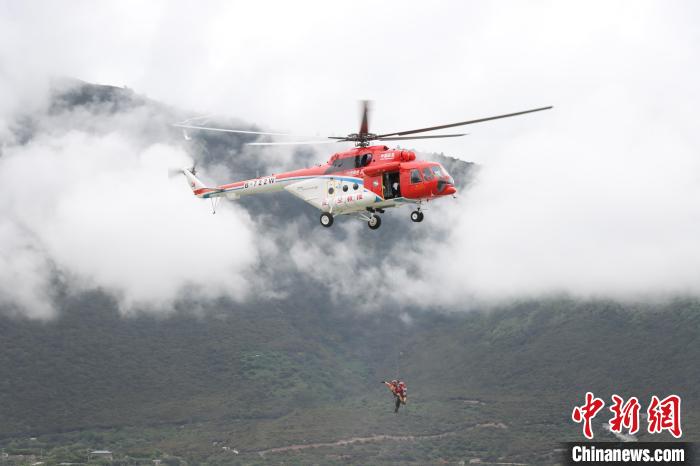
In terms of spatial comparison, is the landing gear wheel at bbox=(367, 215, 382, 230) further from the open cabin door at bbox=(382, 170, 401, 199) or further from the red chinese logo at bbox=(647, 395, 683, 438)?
the red chinese logo at bbox=(647, 395, 683, 438)

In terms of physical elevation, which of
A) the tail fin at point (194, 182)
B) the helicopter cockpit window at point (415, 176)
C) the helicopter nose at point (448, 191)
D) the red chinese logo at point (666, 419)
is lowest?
the red chinese logo at point (666, 419)

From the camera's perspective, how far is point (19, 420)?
577ft

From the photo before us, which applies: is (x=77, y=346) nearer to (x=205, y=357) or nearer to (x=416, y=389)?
(x=205, y=357)

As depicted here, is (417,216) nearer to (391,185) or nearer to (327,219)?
(391,185)

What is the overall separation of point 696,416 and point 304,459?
62816 millimetres

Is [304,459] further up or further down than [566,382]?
further down

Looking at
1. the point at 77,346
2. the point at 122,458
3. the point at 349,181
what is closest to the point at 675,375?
the point at 122,458

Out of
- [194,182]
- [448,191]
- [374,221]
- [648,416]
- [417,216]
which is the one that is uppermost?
[194,182]

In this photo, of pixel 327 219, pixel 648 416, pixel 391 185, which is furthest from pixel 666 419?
pixel 391 185

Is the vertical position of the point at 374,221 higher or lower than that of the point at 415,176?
lower

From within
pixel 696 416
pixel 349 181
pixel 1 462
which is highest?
pixel 349 181

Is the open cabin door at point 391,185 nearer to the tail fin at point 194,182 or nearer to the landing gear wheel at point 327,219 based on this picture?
the landing gear wheel at point 327,219

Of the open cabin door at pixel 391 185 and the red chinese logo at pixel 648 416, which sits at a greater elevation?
the open cabin door at pixel 391 185

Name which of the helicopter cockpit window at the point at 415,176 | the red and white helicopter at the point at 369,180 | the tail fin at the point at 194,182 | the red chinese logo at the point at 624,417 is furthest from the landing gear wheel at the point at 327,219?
the red chinese logo at the point at 624,417
